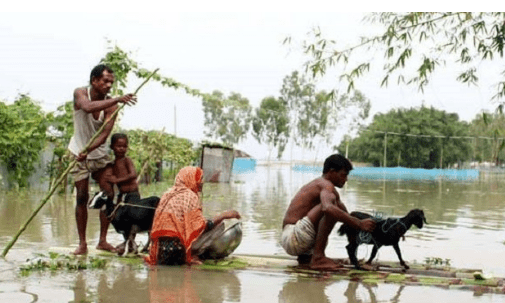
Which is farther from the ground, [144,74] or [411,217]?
[144,74]

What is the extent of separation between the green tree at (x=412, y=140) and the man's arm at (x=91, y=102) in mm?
55039

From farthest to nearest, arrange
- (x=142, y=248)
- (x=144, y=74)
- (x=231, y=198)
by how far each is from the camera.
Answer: (x=231, y=198) < (x=144, y=74) < (x=142, y=248)

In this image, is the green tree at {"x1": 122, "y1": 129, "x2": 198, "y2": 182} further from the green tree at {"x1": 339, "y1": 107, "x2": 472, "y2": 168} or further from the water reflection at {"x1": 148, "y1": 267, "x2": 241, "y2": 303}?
the green tree at {"x1": 339, "y1": 107, "x2": 472, "y2": 168}

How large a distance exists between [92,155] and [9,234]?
271cm

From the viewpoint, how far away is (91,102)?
7129mm

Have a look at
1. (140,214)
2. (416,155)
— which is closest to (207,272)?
(140,214)

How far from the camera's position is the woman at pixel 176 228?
6895 mm

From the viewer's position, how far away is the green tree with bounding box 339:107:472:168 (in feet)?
207

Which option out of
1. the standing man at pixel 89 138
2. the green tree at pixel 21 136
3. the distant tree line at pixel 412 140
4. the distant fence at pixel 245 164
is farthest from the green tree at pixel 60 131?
the distant tree line at pixel 412 140

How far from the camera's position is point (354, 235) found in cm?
679

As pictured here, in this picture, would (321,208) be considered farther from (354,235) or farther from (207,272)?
(207,272)

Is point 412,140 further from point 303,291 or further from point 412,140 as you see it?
point 303,291

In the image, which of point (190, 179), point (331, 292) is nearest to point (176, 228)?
point (190, 179)

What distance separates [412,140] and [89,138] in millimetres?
57568
